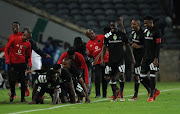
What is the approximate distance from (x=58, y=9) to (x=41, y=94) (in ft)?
58.0

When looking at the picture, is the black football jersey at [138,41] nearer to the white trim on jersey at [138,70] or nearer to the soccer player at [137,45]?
the soccer player at [137,45]

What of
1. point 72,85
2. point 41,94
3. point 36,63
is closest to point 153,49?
point 72,85

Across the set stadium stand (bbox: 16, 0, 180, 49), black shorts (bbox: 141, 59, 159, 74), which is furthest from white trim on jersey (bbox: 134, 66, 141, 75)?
stadium stand (bbox: 16, 0, 180, 49)

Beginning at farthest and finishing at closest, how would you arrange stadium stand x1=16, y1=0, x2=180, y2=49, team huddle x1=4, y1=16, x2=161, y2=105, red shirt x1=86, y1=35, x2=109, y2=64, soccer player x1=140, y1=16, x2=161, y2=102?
stadium stand x1=16, y1=0, x2=180, y2=49
red shirt x1=86, y1=35, x2=109, y2=64
soccer player x1=140, y1=16, x2=161, y2=102
team huddle x1=4, y1=16, x2=161, y2=105

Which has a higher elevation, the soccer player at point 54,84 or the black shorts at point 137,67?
the black shorts at point 137,67

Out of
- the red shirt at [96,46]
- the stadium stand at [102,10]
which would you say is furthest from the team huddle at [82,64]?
the stadium stand at [102,10]

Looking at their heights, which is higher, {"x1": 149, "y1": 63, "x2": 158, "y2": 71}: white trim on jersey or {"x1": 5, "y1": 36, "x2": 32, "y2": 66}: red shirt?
{"x1": 5, "y1": 36, "x2": 32, "y2": 66}: red shirt

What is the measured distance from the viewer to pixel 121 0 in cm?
2778

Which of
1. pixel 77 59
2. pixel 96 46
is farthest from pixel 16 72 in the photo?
pixel 96 46

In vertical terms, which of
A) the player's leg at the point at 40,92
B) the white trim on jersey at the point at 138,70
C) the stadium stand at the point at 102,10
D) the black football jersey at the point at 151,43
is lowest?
the player's leg at the point at 40,92

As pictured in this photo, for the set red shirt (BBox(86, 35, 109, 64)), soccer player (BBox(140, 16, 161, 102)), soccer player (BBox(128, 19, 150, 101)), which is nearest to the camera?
soccer player (BBox(140, 16, 161, 102))

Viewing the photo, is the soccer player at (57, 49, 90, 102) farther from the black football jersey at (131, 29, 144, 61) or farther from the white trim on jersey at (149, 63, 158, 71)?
the white trim on jersey at (149, 63, 158, 71)

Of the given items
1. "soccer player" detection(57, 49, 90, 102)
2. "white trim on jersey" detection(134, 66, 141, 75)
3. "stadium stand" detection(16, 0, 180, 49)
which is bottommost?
"white trim on jersey" detection(134, 66, 141, 75)

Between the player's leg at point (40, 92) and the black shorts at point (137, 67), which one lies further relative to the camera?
the black shorts at point (137, 67)
